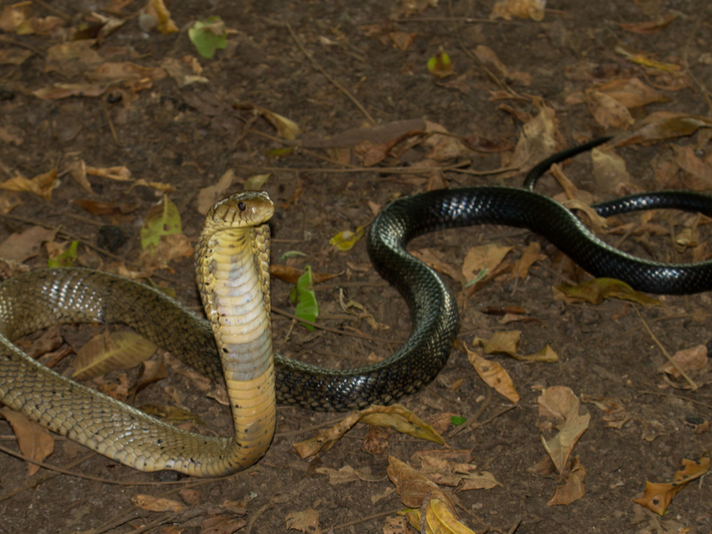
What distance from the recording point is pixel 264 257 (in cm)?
276

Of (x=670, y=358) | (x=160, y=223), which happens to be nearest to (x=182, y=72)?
(x=160, y=223)

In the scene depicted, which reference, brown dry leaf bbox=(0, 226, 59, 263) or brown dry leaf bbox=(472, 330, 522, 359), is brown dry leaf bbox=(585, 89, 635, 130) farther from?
brown dry leaf bbox=(0, 226, 59, 263)

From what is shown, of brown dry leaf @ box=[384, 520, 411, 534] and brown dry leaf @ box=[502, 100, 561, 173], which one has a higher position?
brown dry leaf @ box=[502, 100, 561, 173]

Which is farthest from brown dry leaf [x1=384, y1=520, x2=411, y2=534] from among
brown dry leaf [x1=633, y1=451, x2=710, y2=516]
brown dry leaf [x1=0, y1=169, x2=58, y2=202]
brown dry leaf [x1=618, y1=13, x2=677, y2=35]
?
brown dry leaf [x1=618, y1=13, x2=677, y2=35]

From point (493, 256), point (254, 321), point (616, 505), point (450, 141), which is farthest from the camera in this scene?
point (450, 141)

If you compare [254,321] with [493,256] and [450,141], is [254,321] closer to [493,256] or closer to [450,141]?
[493,256]

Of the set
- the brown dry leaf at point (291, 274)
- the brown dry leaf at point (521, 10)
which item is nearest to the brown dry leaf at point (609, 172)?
the brown dry leaf at point (521, 10)

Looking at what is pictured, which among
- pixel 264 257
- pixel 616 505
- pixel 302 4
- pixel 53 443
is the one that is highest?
pixel 264 257

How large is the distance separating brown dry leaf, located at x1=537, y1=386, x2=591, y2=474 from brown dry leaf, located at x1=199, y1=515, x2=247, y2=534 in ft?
5.41

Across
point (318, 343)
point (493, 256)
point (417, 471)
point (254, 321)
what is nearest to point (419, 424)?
point (417, 471)

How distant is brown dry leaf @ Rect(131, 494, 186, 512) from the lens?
10.7 feet

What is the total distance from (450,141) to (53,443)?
3916 millimetres

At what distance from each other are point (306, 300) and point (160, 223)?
54.7 inches

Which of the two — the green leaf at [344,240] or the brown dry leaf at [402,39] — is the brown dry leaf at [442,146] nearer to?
the green leaf at [344,240]
